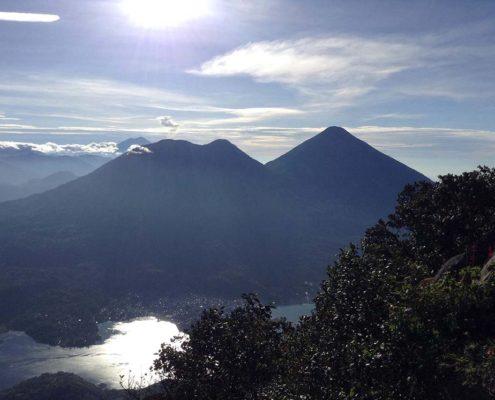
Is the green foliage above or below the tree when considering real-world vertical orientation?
above

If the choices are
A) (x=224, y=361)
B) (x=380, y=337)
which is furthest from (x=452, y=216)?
(x=224, y=361)

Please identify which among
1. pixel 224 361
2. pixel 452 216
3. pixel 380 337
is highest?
pixel 452 216

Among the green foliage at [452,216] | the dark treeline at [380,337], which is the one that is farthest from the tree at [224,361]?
the green foliage at [452,216]

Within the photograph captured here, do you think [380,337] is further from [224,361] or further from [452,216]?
[452,216]

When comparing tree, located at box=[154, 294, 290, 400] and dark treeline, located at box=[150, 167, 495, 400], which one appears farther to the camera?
tree, located at box=[154, 294, 290, 400]

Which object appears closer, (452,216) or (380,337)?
(380,337)

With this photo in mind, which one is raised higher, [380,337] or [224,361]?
[380,337]

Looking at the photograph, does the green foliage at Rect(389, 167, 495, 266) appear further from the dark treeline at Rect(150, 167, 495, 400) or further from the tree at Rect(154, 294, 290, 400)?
the tree at Rect(154, 294, 290, 400)

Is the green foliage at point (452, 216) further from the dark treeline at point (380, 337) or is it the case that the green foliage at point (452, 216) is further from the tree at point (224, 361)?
the tree at point (224, 361)

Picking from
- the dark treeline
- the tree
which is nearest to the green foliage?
the dark treeline

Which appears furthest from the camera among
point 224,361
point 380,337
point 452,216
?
point 452,216
